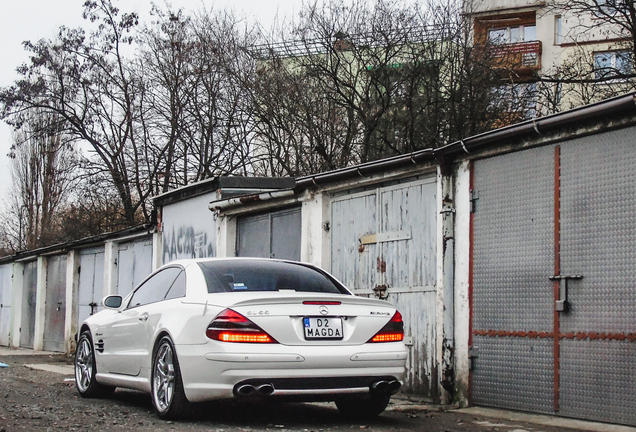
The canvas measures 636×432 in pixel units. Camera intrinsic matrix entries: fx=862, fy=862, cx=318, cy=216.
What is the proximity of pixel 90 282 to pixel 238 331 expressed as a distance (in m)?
16.1

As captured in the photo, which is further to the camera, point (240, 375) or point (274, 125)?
point (274, 125)

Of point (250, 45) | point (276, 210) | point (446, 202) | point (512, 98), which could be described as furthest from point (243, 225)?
point (250, 45)

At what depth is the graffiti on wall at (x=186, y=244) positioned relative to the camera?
15875 mm

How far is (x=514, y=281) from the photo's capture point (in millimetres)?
8586

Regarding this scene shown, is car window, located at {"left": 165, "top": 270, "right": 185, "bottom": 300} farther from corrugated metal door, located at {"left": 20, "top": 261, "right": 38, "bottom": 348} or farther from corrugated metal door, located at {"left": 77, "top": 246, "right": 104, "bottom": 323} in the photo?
corrugated metal door, located at {"left": 20, "top": 261, "right": 38, "bottom": 348}

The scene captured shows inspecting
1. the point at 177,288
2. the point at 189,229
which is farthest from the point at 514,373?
the point at 189,229

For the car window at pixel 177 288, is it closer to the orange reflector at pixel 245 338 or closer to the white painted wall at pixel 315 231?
the orange reflector at pixel 245 338

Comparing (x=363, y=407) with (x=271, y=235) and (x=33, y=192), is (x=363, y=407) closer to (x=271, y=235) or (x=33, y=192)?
(x=271, y=235)

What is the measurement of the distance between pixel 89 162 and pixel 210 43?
6.07 meters

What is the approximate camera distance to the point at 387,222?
35.4ft

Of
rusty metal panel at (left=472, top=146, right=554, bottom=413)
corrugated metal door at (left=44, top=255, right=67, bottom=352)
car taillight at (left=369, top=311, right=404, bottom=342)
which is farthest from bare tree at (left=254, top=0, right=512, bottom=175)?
car taillight at (left=369, top=311, right=404, bottom=342)

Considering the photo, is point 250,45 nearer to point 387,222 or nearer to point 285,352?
point 387,222

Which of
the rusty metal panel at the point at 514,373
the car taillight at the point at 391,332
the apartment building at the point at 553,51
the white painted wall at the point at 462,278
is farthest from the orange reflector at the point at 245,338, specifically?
the apartment building at the point at 553,51

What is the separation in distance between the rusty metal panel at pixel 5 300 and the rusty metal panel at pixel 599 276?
24.2 meters
